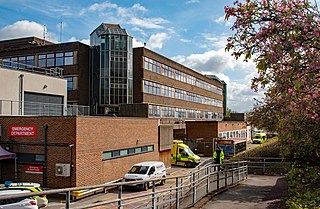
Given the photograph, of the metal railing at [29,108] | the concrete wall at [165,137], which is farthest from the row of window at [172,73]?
the metal railing at [29,108]

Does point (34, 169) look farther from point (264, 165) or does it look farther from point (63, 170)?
point (264, 165)

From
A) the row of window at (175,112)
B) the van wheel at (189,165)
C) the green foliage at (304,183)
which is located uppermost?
the row of window at (175,112)

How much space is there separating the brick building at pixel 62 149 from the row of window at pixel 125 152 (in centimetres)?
6

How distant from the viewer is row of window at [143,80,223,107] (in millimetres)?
43875

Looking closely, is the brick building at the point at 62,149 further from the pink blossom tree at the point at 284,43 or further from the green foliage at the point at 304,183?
the pink blossom tree at the point at 284,43

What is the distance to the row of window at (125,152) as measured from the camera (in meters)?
22.0

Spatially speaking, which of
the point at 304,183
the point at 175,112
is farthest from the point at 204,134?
the point at 304,183

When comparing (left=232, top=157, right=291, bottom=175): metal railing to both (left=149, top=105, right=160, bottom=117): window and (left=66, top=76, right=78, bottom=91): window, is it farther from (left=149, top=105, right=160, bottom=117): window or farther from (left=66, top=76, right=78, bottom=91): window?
(left=66, top=76, right=78, bottom=91): window

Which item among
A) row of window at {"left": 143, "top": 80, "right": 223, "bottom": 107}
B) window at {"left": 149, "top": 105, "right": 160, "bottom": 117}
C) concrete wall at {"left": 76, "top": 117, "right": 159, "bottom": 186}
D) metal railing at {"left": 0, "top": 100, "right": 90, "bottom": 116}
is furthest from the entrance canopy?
window at {"left": 149, "top": 105, "right": 160, "bottom": 117}

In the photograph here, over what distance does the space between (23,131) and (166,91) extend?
30.0 metres

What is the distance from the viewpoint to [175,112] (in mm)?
51750

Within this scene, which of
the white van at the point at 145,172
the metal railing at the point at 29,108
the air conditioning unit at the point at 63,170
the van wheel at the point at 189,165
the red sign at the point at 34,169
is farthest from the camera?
the van wheel at the point at 189,165

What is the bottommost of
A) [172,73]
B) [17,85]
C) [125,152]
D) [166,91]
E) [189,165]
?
[189,165]

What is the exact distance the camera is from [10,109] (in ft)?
77.9
